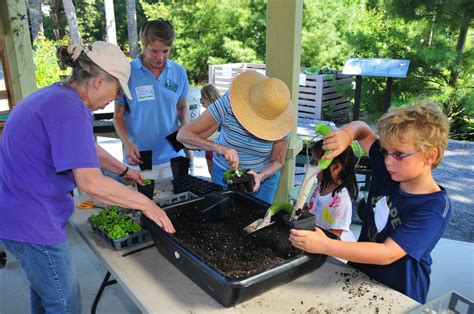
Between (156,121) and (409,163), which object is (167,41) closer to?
(156,121)

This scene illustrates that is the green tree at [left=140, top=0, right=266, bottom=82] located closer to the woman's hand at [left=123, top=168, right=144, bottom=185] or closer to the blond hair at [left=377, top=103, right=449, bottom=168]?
the woman's hand at [left=123, top=168, right=144, bottom=185]

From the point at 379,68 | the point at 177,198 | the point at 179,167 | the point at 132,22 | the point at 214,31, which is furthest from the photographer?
the point at 132,22

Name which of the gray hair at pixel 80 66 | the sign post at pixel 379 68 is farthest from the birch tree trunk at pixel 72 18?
the gray hair at pixel 80 66

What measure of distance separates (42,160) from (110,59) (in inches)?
16.4

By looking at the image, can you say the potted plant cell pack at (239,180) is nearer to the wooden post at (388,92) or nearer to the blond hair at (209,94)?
the blond hair at (209,94)

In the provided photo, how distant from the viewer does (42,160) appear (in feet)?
4.38

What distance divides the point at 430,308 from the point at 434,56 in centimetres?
491

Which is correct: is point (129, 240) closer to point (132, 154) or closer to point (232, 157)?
point (232, 157)

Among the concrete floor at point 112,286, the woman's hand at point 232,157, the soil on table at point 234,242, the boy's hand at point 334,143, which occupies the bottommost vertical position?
the concrete floor at point 112,286

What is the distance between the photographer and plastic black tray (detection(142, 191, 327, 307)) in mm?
1098

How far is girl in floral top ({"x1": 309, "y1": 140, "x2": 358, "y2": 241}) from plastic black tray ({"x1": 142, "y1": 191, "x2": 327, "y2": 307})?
0.35m

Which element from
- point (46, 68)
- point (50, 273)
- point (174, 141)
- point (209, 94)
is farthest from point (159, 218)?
point (46, 68)

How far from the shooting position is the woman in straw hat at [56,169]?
4.19 ft

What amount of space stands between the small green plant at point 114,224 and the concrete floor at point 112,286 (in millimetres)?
962
